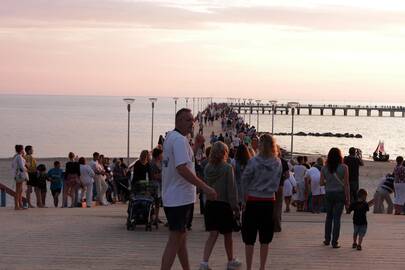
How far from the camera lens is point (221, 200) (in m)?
8.68

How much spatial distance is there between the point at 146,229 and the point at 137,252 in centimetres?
191

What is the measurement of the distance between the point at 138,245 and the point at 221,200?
1.76 m

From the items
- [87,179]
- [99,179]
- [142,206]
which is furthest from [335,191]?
[99,179]

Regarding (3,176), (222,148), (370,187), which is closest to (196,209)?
(222,148)

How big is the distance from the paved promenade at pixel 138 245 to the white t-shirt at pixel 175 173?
162 centimetres

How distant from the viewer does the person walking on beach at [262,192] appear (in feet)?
25.3

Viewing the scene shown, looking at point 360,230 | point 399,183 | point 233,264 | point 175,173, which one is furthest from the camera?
point 399,183

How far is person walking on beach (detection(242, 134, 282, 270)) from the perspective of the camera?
7715 mm

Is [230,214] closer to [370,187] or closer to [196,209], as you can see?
[196,209]

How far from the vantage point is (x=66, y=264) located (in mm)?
8445

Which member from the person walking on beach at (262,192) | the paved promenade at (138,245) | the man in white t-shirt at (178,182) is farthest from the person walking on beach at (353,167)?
the man in white t-shirt at (178,182)

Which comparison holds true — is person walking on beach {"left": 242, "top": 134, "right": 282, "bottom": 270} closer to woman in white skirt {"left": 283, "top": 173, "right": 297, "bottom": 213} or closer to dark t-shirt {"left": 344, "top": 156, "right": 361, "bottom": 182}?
woman in white skirt {"left": 283, "top": 173, "right": 297, "bottom": 213}

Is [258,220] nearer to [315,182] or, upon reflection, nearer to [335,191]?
[335,191]

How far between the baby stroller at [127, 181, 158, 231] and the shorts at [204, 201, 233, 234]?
8.77ft
